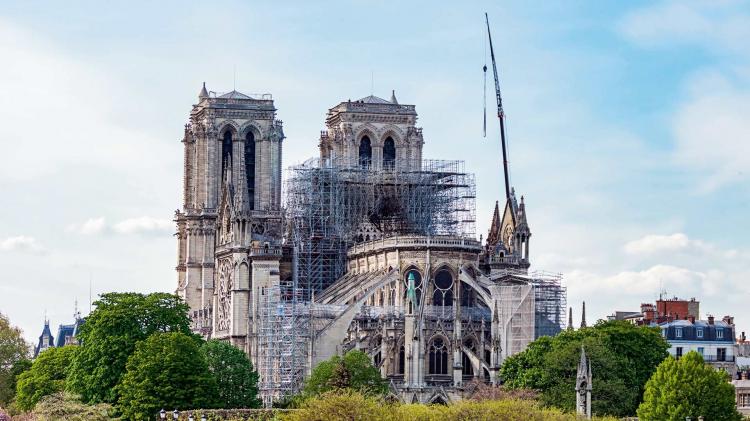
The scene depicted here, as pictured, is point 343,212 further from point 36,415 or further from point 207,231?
point 36,415

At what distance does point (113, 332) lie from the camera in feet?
341

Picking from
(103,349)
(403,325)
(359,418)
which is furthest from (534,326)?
(359,418)

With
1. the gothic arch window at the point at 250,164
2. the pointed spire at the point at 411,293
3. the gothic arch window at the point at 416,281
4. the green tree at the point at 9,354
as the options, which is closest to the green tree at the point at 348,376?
the pointed spire at the point at 411,293

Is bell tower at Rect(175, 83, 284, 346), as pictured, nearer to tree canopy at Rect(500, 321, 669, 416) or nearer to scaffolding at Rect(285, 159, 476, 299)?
scaffolding at Rect(285, 159, 476, 299)

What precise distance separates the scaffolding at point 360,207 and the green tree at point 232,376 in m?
21.4

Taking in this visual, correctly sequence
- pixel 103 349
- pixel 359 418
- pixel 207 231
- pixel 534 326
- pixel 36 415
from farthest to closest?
pixel 207 231
pixel 534 326
pixel 103 349
pixel 36 415
pixel 359 418

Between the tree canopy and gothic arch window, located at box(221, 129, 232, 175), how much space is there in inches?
1378

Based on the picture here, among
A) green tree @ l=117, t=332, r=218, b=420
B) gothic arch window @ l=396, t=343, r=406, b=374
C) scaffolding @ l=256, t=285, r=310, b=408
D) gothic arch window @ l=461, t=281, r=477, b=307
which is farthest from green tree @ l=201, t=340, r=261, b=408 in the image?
gothic arch window @ l=461, t=281, r=477, b=307

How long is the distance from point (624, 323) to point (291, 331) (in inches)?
783

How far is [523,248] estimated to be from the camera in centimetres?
12738

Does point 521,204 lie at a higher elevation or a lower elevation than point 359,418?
higher

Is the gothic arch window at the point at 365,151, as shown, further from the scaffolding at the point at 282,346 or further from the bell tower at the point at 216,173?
the scaffolding at the point at 282,346

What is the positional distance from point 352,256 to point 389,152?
442 inches

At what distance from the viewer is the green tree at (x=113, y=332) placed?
332ft
